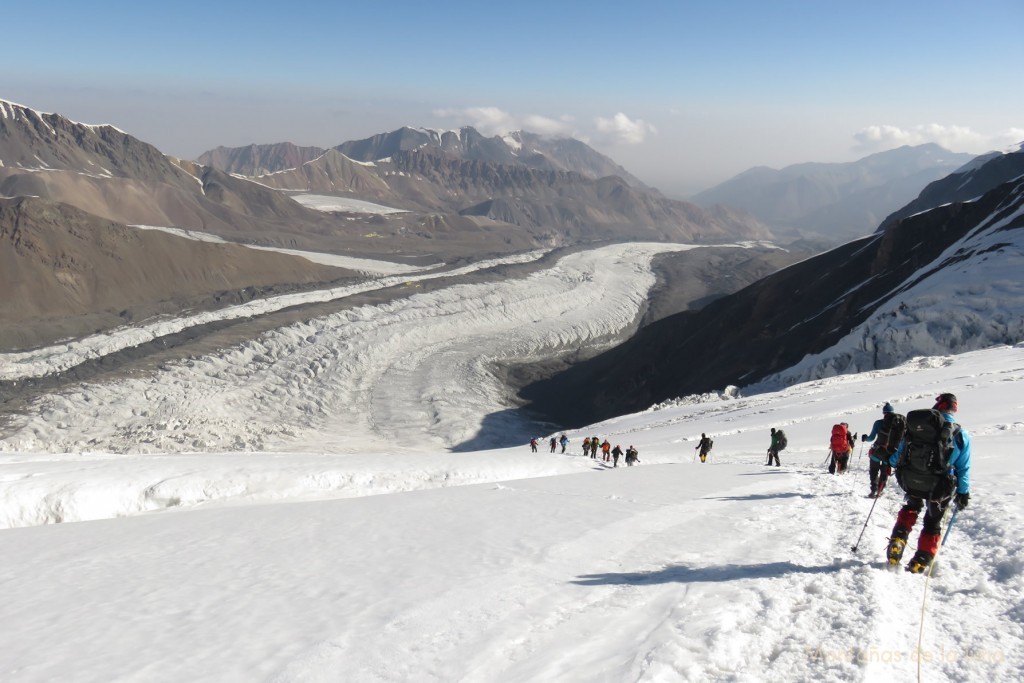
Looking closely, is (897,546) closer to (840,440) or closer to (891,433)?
(891,433)

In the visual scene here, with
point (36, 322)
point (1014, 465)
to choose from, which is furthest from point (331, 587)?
point (36, 322)

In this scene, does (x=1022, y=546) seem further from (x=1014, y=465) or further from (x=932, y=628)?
(x=1014, y=465)

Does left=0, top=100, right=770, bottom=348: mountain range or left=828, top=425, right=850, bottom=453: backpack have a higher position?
left=0, top=100, right=770, bottom=348: mountain range

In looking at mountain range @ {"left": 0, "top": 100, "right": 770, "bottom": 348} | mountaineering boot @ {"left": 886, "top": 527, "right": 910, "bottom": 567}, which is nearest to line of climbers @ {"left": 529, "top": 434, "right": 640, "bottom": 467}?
mountaineering boot @ {"left": 886, "top": 527, "right": 910, "bottom": 567}

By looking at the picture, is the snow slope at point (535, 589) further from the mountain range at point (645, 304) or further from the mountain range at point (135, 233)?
the mountain range at point (135, 233)

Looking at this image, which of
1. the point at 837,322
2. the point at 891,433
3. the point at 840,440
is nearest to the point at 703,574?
the point at 891,433

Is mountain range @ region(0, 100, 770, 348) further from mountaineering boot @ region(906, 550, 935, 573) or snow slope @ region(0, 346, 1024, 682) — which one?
mountaineering boot @ region(906, 550, 935, 573)
